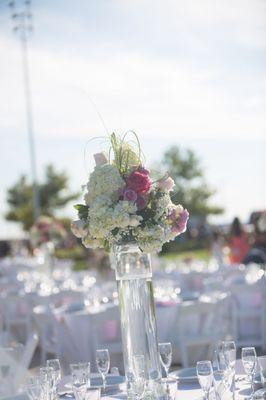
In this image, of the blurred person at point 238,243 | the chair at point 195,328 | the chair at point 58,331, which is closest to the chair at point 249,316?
the chair at point 195,328

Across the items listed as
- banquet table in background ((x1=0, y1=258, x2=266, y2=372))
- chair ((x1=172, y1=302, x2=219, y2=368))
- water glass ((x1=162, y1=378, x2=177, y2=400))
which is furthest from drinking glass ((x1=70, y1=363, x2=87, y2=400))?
chair ((x1=172, y1=302, x2=219, y2=368))

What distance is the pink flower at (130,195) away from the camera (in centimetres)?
306

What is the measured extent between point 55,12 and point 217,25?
162 cm

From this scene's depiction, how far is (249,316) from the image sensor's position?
26.8 ft

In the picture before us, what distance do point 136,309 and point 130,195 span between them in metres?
0.51

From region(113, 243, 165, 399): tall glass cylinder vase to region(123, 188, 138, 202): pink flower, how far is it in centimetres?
22

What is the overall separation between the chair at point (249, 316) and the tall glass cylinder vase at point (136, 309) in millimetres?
4887

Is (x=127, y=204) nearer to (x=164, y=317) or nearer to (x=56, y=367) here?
(x=56, y=367)

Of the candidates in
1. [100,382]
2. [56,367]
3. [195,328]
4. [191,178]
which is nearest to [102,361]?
[100,382]

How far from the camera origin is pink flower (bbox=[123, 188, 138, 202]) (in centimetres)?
306

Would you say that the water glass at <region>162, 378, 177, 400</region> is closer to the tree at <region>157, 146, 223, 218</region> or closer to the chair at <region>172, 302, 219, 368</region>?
the chair at <region>172, 302, 219, 368</region>

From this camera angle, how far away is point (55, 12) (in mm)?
7129

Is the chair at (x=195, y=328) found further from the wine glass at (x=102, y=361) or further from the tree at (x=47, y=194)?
the tree at (x=47, y=194)

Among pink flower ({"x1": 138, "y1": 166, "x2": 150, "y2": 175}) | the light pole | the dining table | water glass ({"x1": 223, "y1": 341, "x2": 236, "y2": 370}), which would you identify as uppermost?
the light pole
